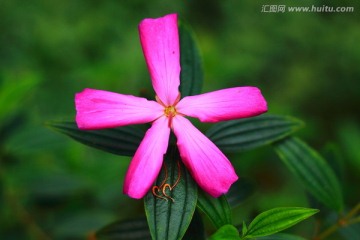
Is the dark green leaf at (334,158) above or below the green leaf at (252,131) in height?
below

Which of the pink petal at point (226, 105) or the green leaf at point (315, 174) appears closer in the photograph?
the pink petal at point (226, 105)

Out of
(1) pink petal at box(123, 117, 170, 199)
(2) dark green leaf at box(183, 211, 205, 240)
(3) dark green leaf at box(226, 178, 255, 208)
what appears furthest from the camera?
(3) dark green leaf at box(226, 178, 255, 208)

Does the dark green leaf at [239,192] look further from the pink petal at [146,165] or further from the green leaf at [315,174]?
the pink petal at [146,165]

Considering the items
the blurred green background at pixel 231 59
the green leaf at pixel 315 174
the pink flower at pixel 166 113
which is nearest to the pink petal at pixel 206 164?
the pink flower at pixel 166 113

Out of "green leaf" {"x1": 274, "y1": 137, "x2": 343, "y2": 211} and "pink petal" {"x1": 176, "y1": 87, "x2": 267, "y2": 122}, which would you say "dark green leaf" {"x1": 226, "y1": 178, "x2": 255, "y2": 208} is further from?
"pink petal" {"x1": 176, "y1": 87, "x2": 267, "y2": 122}

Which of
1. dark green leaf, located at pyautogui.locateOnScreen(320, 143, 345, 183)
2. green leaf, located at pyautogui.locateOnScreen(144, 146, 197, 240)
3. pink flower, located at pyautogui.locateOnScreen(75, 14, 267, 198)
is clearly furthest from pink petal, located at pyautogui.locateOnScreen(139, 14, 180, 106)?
dark green leaf, located at pyautogui.locateOnScreen(320, 143, 345, 183)

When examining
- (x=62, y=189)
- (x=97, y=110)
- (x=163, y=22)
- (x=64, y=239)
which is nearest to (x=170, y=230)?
(x=97, y=110)
